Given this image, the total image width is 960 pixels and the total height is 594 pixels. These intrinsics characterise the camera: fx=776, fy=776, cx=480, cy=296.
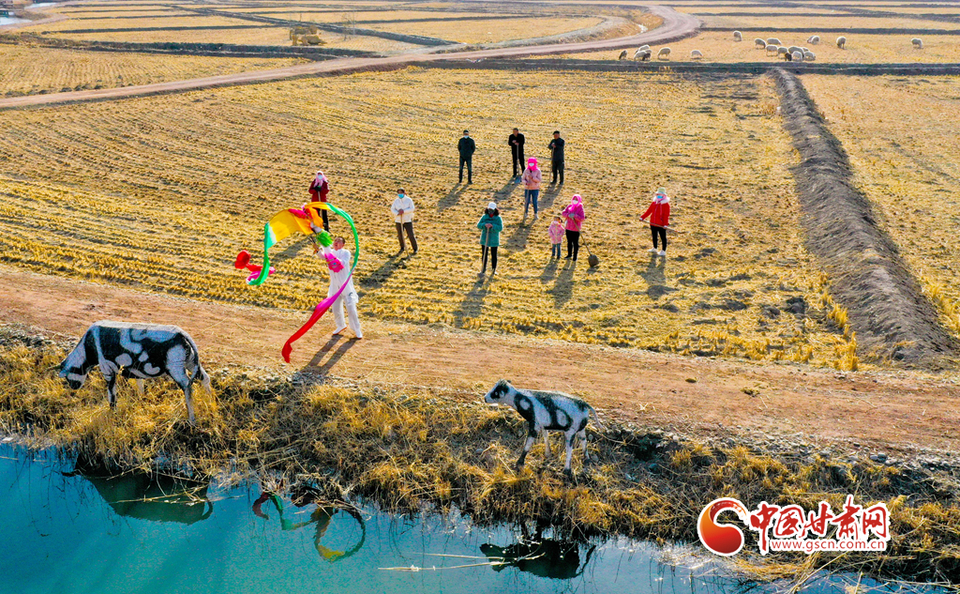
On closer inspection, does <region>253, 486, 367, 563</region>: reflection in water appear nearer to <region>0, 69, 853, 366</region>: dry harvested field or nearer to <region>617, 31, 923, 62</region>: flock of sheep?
<region>0, 69, 853, 366</region>: dry harvested field

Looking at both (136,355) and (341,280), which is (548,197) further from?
(136,355)

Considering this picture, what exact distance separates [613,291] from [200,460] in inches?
336

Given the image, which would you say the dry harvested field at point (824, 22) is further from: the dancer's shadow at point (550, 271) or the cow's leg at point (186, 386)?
the cow's leg at point (186, 386)

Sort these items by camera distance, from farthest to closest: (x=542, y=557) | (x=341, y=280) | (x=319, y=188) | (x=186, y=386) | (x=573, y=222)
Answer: (x=319, y=188) → (x=573, y=222) → (x=341, y=280) → (x=186, y=386) → (x=542, y=557)

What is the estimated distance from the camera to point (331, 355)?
506 inches

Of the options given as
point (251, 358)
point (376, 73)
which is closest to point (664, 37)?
point (376, 73)

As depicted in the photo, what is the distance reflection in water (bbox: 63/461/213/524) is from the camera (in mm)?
10367

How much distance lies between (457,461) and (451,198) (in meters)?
12.0

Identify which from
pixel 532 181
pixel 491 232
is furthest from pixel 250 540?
pixel 532 181

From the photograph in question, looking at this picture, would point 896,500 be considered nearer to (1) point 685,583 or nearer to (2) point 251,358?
(1) point 685,583

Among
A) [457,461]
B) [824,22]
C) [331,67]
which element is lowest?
[457,461]

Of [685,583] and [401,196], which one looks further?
[401,196]

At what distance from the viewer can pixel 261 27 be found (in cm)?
7112

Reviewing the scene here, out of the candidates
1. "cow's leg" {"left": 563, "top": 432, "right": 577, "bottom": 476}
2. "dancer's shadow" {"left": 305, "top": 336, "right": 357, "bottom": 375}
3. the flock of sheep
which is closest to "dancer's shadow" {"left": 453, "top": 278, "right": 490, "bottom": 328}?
"dancer's shadow" {"left": 305, "top": 336, "right": 357, "bottom": 375}
